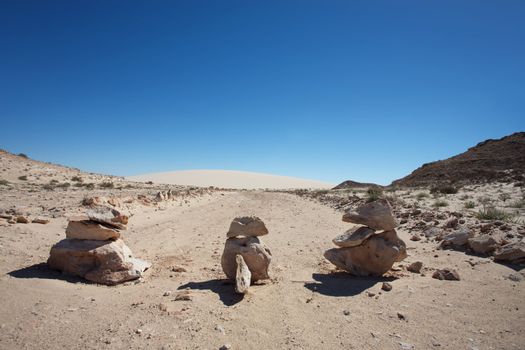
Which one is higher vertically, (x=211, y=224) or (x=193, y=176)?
(x=193, y=176)

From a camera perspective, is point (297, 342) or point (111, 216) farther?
point (111, 216)

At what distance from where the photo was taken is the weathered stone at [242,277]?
5.37 metres

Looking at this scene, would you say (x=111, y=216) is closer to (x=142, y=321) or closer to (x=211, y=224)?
(x=142, y=321)

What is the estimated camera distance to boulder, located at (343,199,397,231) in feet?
22.0

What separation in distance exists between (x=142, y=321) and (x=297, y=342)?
2.13 m

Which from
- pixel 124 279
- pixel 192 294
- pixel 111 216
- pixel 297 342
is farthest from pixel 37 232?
pixel 297 342

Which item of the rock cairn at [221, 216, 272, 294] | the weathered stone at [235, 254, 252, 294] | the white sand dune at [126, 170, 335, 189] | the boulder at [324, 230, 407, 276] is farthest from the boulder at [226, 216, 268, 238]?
the white sand dune at [126, 170, 335, 189]

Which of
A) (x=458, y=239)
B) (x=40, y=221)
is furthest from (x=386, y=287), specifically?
(x=40, y=221)

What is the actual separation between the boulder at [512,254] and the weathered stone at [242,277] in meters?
5.56

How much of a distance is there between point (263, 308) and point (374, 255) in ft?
9.34

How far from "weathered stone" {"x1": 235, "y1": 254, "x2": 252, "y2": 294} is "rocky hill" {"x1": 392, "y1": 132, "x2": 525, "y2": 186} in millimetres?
32263

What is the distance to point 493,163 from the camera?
37.6 meters

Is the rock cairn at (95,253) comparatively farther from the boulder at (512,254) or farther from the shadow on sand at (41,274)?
the boulder at (512,254)

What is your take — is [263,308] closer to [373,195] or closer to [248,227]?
[248,227]
